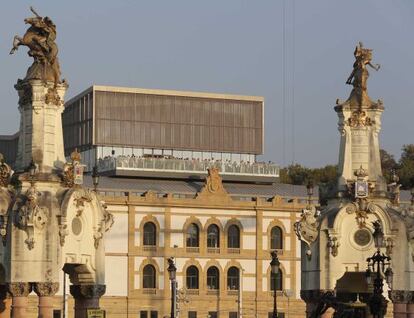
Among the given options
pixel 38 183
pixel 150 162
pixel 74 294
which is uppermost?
pixel 150 162

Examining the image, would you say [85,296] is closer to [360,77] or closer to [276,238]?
[360,77]

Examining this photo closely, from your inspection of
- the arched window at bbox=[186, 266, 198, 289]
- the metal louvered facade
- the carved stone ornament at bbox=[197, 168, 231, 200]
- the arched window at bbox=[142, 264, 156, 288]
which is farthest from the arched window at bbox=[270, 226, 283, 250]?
the metal louvered facade

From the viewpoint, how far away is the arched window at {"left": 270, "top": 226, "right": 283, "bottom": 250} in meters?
133

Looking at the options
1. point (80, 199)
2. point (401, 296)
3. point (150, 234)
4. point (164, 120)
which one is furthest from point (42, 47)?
point (164, 120)

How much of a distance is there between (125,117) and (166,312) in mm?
30016

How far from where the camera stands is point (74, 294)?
6975cm

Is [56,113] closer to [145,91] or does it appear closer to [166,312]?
[166,312]

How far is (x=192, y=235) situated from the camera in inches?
5167

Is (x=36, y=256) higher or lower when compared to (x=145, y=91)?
lower

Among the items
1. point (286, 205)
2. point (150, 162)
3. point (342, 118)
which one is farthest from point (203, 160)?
point (342, 118)

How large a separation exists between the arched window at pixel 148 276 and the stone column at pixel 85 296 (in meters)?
59.4

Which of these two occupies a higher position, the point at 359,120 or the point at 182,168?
the point at 182,168

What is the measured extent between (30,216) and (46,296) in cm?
340

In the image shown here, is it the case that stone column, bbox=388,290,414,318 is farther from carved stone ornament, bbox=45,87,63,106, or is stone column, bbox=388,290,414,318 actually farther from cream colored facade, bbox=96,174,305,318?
cream colored facade, bbox=96,174,305,318
